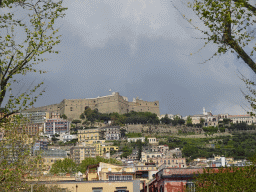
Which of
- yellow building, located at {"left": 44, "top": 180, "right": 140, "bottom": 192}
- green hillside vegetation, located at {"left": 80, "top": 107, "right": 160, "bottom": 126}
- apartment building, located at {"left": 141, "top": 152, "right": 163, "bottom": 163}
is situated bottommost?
apartment building, located at {"left": 141, "top": 152, "right": 163, "bottom": 163}

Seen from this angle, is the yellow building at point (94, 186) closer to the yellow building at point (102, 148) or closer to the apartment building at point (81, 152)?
the apartment building at point (81, 152)

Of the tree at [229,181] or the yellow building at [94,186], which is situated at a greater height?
the tree at [229,181]

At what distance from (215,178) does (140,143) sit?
125586mm

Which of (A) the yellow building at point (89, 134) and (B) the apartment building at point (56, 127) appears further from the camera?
(B) the apartment building at point (56, 127)

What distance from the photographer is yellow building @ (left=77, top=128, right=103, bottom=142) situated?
15262 cm

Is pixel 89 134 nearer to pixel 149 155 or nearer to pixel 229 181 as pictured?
pixel 149 155

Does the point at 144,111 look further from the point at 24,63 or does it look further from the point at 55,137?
the point at 24,63

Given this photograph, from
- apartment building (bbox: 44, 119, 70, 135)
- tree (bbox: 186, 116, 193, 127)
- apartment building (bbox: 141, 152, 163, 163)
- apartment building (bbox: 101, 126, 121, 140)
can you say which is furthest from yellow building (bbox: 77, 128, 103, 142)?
tree (bbox: 186, 116, 193, 127)

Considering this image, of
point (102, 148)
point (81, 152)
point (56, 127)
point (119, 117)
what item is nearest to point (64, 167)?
point (81, 152)

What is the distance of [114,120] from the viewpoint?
536 ft

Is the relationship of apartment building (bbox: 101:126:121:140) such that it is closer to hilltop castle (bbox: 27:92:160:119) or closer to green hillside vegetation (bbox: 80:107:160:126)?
green hillside vegetation (bbox: 80:107:160:126)

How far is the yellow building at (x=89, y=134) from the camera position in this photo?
152625mm

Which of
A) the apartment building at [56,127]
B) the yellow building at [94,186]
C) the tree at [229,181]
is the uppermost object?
the apartment building at [56,127]

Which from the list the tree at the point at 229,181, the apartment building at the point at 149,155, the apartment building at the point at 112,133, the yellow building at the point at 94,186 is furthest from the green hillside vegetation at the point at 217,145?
the tree at the point at 229,181
